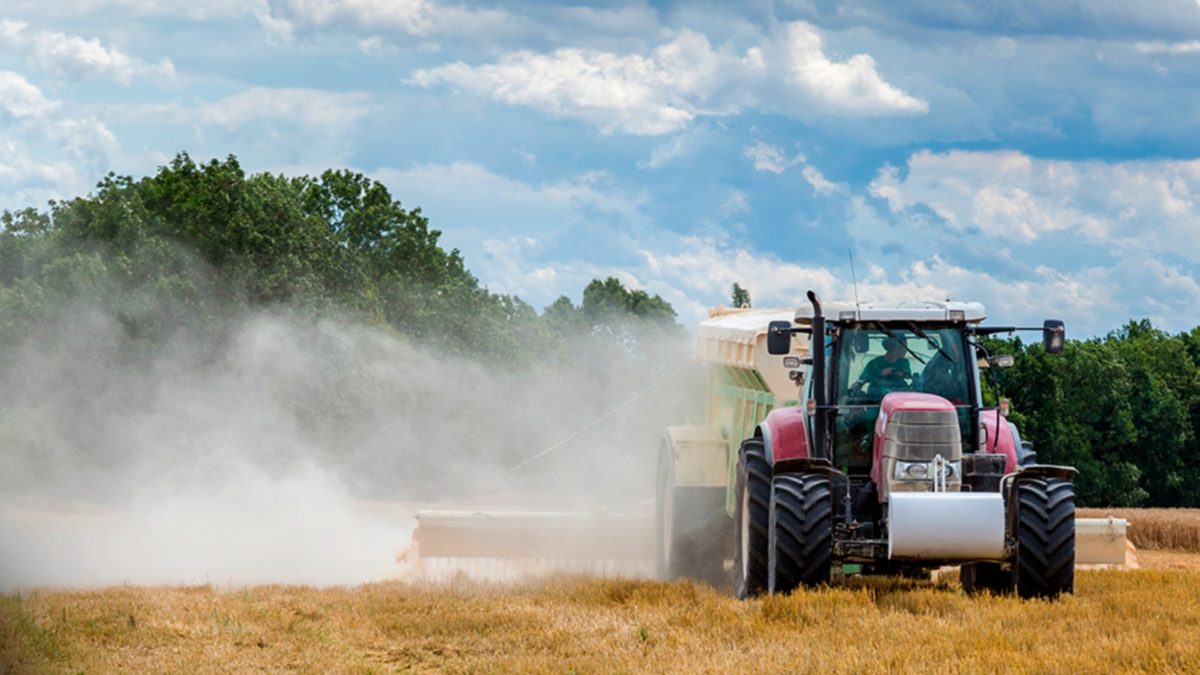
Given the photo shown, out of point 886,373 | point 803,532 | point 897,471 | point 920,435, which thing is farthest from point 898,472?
point 886,373

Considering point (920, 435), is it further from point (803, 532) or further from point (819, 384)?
point (803, 532)

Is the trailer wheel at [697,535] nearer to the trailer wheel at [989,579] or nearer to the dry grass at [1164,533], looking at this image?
the trailer wheel at [989,579]

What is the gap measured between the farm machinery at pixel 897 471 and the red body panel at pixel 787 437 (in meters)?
0.01

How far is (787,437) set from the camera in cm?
1483

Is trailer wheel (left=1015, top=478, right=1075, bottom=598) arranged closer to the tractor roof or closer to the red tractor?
the red tractor

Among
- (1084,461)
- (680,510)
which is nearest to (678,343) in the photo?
(680,510)

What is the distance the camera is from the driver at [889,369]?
570 inches

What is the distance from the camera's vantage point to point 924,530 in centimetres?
1283

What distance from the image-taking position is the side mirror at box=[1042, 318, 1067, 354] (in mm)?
13461

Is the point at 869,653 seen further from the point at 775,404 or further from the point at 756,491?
the point at 775,404

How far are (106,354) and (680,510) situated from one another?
25.7 m

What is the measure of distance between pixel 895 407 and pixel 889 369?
3.48 ft

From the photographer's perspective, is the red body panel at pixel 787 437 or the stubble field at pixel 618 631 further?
the red body panel at pixel 787 437

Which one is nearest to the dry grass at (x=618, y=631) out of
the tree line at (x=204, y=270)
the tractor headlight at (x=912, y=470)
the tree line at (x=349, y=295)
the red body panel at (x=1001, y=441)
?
the tractor headlight at (x=912, y=470)
